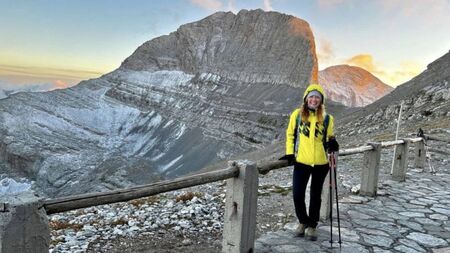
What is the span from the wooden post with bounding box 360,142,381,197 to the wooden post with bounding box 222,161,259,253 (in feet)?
14.9

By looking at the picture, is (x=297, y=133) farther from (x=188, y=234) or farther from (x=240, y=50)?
(x=240, y=50)

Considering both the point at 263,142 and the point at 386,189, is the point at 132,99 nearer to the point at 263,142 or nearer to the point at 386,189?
the point at 263,142

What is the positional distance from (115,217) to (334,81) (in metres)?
198

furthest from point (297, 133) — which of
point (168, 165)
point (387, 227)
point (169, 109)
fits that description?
point (169, 109)

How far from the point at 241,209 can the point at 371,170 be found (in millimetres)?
4880

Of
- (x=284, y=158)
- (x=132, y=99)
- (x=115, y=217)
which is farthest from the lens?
(x=132, y=99)

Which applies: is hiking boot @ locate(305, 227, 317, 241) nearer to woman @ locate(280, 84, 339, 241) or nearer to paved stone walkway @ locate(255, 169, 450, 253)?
paved stone walkway @ locate(255, 169, 450, 253)

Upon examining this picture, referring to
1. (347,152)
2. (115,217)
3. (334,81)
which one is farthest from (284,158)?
(334,81)

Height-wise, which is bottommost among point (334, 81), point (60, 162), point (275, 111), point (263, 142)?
point (60, 162)

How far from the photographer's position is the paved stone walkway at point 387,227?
6.23 m

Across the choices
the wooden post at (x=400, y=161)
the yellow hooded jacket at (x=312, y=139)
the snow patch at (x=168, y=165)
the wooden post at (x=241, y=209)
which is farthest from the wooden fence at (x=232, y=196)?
the snow patch at (x=168, y=165)

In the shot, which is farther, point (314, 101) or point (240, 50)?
point (240, 50)

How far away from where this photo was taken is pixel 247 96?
125 meters

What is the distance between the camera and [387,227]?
7238mm
